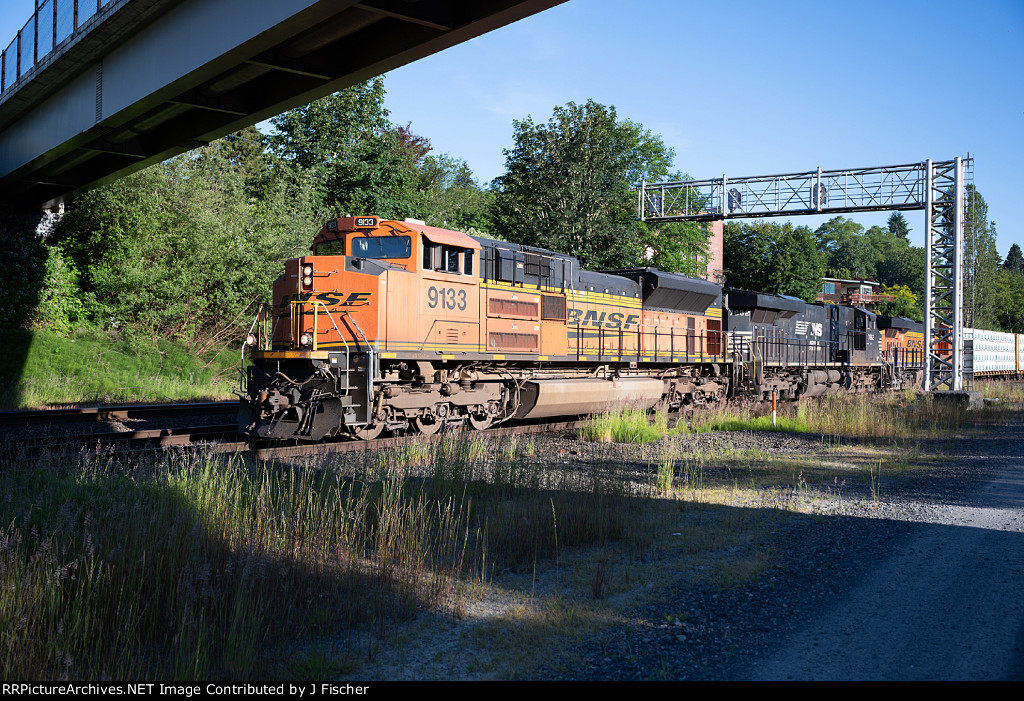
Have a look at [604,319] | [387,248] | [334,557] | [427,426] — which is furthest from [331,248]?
[334,557]

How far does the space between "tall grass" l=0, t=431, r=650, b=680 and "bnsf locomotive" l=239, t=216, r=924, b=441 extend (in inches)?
125

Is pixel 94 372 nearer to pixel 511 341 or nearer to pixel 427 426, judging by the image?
pixel 427 426

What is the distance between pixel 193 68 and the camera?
1107 cm

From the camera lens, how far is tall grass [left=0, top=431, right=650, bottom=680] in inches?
144

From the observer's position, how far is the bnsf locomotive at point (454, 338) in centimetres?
1066

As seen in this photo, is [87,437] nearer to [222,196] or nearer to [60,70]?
[60,70]

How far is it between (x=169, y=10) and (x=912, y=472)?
13.8 m

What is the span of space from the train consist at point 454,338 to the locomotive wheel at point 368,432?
33 mm

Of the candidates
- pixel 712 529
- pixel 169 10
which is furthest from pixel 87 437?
pixel 712 529

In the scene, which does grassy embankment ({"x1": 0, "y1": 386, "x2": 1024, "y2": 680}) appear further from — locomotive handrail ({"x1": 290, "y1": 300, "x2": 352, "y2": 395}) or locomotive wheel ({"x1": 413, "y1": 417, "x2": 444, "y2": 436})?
locomotive wheel ({"x1": 413, "y1": 417, "x2": 444, "y2": 436})

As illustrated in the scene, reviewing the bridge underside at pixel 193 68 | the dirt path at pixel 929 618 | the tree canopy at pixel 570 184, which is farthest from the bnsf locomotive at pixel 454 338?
the tree canopy at pixel 570 184

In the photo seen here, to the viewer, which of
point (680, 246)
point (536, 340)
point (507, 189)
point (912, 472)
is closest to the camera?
point (912, 472)

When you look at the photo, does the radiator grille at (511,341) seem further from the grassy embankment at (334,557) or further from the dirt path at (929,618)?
the dirt path at (929,618)

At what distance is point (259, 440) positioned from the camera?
11.5m
